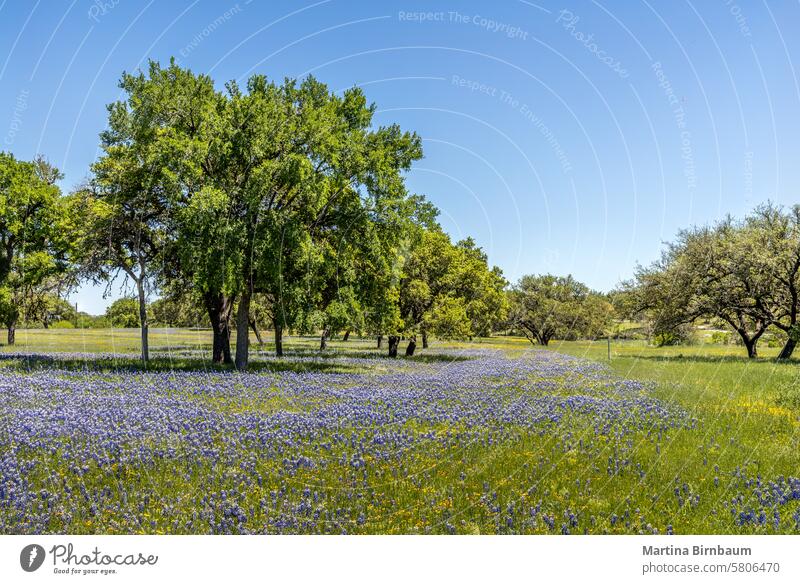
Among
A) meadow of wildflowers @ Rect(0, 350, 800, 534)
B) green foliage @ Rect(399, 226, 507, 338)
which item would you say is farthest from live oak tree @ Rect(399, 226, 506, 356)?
meadow of wildflowers @ Rect(0, 350, 800, 534)

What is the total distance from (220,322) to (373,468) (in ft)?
74.9

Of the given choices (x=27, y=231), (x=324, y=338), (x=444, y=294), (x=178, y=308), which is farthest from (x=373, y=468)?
(x=178, y=308)

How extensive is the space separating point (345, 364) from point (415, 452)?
67.3 feet

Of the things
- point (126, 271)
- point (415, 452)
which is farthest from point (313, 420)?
point (126, 271)

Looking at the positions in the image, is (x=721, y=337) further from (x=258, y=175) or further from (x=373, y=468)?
(x=373, y=468)

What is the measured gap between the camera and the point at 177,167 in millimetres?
22562

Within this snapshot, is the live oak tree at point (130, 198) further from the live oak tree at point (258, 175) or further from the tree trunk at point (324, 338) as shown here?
the tree trunk at point (324, 338)

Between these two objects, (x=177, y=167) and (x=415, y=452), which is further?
(x=177, y=167)

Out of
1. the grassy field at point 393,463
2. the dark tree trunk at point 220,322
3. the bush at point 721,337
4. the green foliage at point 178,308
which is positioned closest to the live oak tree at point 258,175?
the dark tree trunk at point 220,322

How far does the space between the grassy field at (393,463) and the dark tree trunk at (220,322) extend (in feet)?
42.8

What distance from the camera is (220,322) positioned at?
2902 centimetres

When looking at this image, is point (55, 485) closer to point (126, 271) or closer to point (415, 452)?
point (415, 452)

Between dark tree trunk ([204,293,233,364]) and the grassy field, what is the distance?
42.8 ft

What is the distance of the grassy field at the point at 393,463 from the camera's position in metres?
6.37
